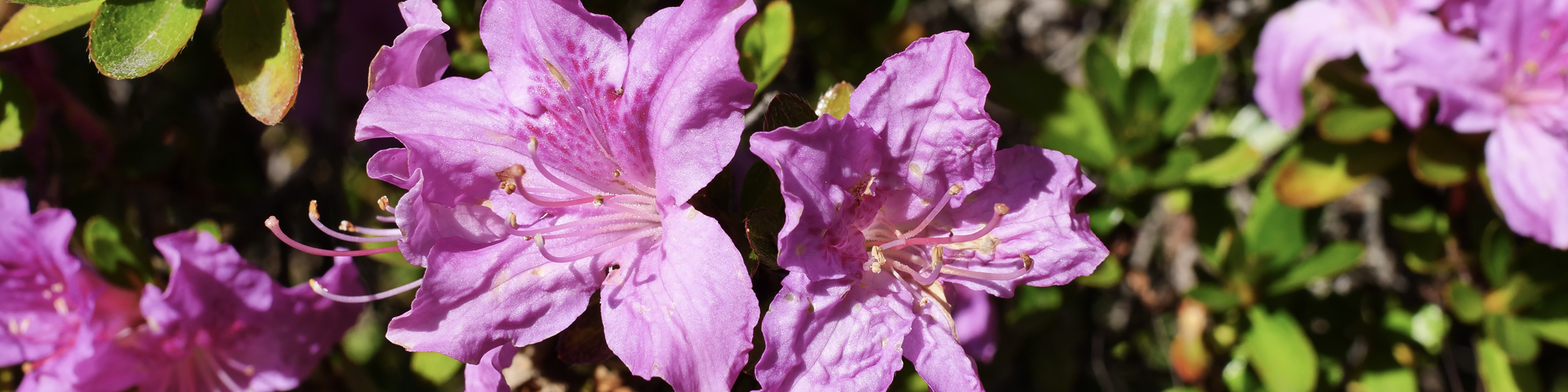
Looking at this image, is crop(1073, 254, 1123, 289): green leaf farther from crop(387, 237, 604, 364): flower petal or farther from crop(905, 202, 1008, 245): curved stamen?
crop(387, 237, 604, 364): flower petal

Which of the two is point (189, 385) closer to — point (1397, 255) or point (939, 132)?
point (939, 132)

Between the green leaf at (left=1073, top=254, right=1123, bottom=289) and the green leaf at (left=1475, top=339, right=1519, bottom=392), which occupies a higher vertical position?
the green leaf at (left=1073, top=254, right=1123, bottom=289)

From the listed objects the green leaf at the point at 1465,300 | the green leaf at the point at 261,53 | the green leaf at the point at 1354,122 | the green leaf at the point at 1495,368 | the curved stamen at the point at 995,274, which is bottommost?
the green leaf at the point at 1495,368

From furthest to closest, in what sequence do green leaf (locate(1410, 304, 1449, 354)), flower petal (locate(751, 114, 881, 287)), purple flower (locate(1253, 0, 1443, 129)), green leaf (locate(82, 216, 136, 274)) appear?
green leaf (locate(1410, 304, 1449, 354)) → purple flower (locate(1253, 0, 1443, 129)) → green leaf (locate(82, 216, 136, 274)) → flower petal (locate(751, 114, 881, 287))

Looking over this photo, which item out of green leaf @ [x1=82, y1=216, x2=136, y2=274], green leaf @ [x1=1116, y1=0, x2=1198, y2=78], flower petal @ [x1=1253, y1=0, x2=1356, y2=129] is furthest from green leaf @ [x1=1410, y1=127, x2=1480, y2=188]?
green leaf @ [x1=82, y1=216, x2=136, y2=274]

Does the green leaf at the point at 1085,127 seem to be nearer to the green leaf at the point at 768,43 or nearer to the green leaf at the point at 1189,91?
the green leaf at the point at 1189,91

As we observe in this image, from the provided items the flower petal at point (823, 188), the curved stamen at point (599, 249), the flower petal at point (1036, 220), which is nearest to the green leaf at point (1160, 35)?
the flower petal at point (1036, 220)

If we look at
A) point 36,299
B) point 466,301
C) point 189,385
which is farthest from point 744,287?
point 36,299
